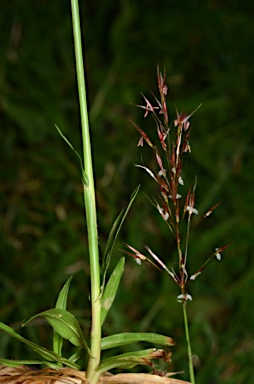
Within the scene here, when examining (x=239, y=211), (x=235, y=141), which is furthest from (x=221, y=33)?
(x=239, y=211)

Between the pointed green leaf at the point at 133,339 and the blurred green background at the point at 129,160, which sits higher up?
the blurred green background at the point at 129,160

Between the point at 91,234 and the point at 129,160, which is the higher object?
the point at 129,160

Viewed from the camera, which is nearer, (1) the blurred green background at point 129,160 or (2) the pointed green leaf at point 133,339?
(2) the pointed green leaf at point 133,339

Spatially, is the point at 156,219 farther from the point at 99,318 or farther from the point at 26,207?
the point at 99,318

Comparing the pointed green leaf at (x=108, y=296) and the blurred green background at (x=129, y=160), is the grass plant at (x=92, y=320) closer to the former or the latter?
the pointed green leaf at (x=108, y=296)

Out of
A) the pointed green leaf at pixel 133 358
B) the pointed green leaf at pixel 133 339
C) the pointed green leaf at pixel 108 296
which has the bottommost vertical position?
the pointed green leaf at pixel 133 358

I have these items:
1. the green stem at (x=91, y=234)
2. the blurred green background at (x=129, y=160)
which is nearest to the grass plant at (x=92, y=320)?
the green stem at (x=91, y=234)

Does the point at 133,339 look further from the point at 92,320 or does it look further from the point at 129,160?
the point at 129,160

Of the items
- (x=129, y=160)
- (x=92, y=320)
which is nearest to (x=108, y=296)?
(x=92, y=320)
